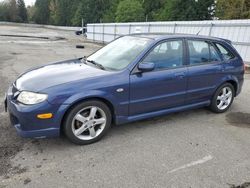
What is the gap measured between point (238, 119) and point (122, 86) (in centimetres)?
262

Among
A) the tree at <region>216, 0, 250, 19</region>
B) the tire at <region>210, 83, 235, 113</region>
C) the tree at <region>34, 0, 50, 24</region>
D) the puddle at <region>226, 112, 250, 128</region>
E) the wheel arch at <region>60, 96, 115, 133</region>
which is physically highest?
the tree at <region>216, 0, 250, 19</region>

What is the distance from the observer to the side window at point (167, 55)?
14.1 ft

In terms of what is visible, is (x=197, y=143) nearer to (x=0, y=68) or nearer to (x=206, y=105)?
(x=206, y=105)

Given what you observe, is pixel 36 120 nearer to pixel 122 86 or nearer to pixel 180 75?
pixel 122 86

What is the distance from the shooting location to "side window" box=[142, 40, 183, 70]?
4.29 metres

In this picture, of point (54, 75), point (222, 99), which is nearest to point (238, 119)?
point (222, 99)

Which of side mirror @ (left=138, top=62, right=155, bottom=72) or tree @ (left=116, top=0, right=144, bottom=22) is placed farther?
tree @ (left=116, top=0, right=144, bottom=22)

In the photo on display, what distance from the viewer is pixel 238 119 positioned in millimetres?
5082

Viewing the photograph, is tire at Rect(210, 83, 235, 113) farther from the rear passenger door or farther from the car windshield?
the car windshield

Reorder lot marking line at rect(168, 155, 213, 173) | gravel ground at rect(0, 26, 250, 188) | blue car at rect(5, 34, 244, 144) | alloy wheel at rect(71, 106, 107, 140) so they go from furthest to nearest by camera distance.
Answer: alloy wheel at rect(71, 106, 107, 140), blue car at rect(5, 34, 244, 144), lot marking line at rect(168, 155, 213, 173), gravel ground at rect(0, 26, 250, 188)

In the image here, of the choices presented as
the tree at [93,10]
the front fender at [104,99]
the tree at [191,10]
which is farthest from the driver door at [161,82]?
the tree at [93,10]

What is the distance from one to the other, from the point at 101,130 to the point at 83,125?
1.04 ft

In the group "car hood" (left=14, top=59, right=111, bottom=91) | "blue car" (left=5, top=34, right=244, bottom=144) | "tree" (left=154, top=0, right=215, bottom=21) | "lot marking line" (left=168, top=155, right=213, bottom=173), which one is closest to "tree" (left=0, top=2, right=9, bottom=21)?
"tree" (left=154, top=0, right=215, bottom=21)

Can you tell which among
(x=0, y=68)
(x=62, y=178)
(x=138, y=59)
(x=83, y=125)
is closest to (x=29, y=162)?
(x=62, y=178)
